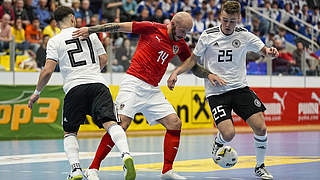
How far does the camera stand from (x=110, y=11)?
20.8 m

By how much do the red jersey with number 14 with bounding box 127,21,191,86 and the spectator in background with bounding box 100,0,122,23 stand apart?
40.7ft

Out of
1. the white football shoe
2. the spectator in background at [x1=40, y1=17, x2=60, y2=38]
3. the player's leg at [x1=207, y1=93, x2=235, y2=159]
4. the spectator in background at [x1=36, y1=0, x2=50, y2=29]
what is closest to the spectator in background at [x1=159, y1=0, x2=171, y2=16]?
the spectator in background at [x1=36, y1=0, x2=50, y2=29]

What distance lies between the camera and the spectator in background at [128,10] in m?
21.0

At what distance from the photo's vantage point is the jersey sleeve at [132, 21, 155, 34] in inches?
316

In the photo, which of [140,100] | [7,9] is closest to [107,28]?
[140,100]

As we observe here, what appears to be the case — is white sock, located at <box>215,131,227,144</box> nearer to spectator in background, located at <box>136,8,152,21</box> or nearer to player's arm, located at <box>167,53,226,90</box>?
player's arm, located at <box>167,53,226,90</box>

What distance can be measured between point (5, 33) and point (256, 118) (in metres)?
10.3

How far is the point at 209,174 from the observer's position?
8.73 m

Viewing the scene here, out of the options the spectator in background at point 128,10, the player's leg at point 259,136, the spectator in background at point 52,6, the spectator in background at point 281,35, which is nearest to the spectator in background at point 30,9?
the spectator in background at point 52,6

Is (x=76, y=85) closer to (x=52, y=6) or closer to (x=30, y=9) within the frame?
(x=30, y=9)

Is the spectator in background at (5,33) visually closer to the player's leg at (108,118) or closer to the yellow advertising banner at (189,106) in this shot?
the yellow advertising banner at (189,106)

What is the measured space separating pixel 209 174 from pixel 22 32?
1062cm

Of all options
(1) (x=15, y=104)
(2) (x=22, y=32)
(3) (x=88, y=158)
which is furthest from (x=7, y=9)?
(3) (x=88, y=158)

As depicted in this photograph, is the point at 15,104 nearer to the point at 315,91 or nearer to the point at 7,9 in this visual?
the point at 7,9
